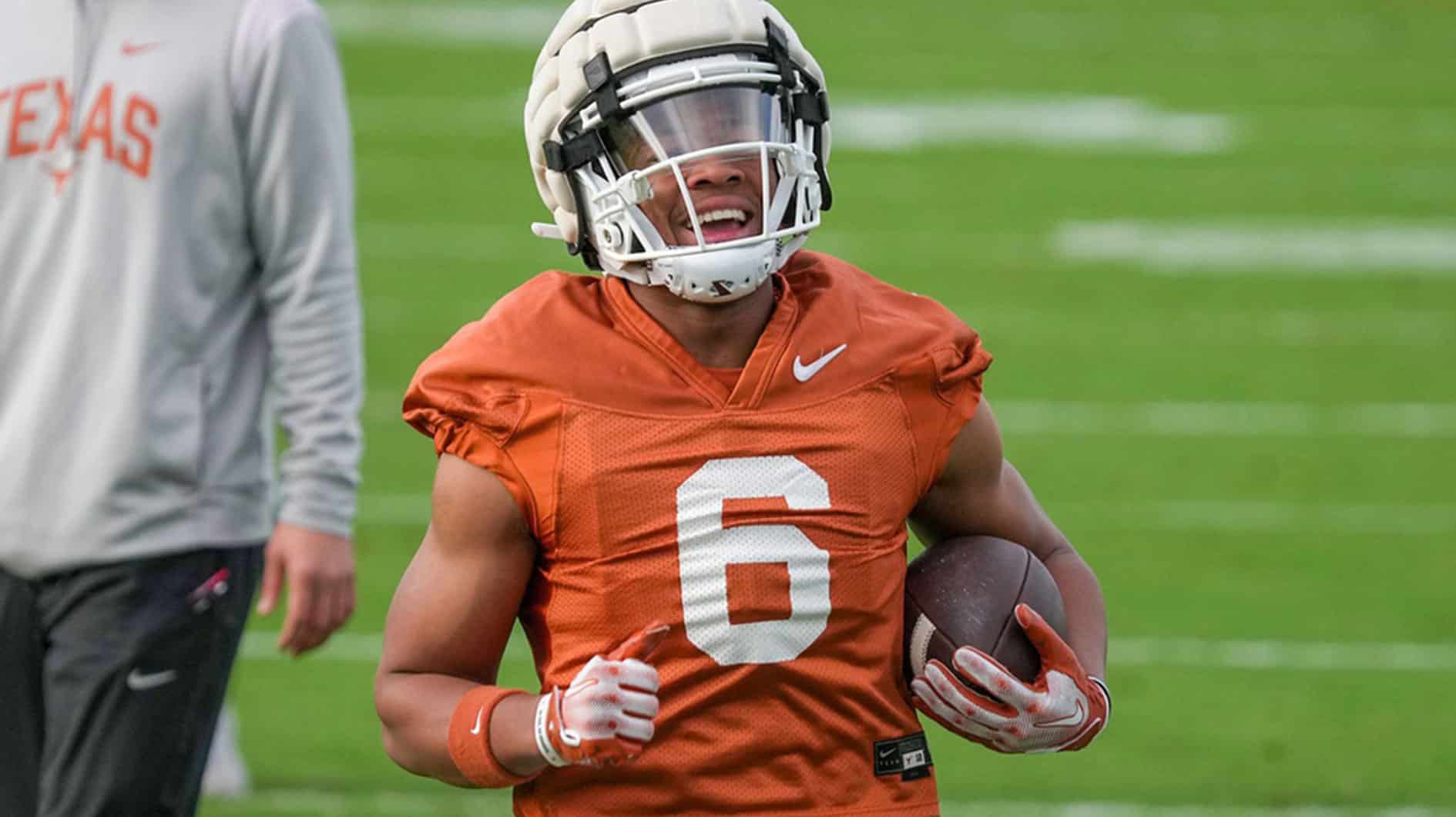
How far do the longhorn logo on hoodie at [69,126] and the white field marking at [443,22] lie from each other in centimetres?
1230

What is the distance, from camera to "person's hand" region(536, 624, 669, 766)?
8.59ft

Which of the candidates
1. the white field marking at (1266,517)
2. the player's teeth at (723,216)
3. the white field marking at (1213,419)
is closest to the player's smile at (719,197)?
the player's teeth at (723,216)

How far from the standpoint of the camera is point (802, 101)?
2975 millimetres

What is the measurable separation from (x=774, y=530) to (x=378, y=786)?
3.52m

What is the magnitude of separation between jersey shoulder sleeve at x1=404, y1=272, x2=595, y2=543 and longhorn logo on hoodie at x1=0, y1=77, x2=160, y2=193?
0.94 metres

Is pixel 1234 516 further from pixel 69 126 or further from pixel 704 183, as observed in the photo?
pixel 704 183

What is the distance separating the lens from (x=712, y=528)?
287 cm

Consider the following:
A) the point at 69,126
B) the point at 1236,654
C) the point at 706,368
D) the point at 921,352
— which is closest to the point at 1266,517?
the point at 1236,654

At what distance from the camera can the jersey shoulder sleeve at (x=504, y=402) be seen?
2.85 metres

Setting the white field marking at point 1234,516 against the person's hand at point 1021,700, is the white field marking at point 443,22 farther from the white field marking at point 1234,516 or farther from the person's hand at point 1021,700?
the person's hand at point 1021,700

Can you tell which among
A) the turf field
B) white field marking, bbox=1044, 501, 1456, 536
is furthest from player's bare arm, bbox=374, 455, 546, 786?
white field marking, bbox=1044, 501, 1456, 536

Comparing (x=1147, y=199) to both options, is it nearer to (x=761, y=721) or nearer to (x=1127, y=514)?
(x=1127, y=514)

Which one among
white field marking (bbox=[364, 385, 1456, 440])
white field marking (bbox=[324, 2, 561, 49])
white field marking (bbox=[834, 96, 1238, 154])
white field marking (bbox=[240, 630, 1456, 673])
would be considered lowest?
white field marking (bbox=[324, 2, 561, 49])

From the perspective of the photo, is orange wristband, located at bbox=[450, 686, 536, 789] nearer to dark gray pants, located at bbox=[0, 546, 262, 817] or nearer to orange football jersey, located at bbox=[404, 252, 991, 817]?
orange football jersey, located at bbox=[404, 252, 991, 817]
